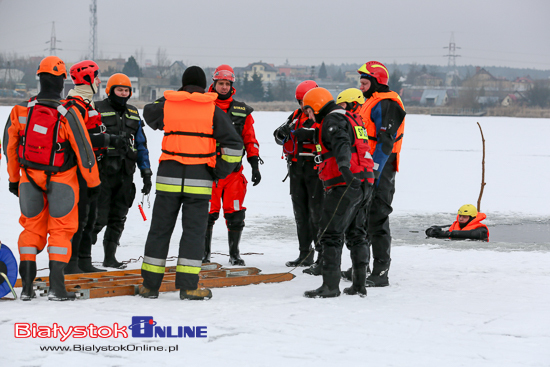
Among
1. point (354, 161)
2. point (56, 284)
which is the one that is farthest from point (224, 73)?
point (56, 284)

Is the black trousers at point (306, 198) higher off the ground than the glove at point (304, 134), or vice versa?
the glove at point (304, 134)

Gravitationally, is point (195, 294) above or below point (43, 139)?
below

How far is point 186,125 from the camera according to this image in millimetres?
4719

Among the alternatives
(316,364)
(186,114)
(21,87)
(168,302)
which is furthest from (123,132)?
(21,87)

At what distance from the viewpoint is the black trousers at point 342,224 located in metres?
4.93

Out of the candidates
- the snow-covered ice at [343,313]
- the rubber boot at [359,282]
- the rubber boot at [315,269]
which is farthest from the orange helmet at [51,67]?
the rubber boot at [315,269]

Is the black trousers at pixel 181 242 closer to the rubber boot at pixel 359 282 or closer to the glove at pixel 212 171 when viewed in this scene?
the glove at pixel 212 171

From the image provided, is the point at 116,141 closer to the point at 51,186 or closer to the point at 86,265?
the point at 86,265

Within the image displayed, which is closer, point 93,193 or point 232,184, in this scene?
point 93,193

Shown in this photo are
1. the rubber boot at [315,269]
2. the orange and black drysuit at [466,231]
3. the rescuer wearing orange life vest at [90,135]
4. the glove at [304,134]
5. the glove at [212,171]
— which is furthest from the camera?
the orange and black drysuit at [466,231]

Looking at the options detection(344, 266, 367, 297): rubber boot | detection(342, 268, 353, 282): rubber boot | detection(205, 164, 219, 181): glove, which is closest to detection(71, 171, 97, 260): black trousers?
detection(205, 164, 219, 181): glove

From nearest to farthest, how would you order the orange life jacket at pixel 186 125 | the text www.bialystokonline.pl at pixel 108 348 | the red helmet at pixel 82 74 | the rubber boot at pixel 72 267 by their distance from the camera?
the text www.bialystokonline.pl at pixel 108 348 < the orange life jacket at pixel 186 125 < the rubber boot at pixel 72 267 < the red helmet at pixel 82 74
